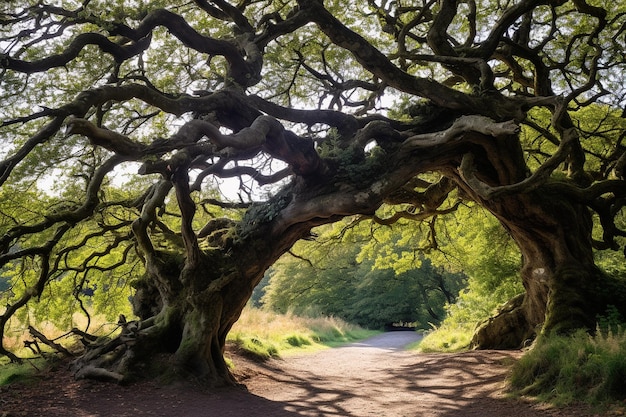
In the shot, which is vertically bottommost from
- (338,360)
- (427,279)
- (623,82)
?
(338,360)

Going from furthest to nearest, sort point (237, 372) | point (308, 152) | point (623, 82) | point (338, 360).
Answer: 1. point (338, 360)
2. point (623, 82)
3. point (237, 372)
4. point (308, 152)

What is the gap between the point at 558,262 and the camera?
30.9 feet

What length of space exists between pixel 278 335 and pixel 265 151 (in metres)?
10.7

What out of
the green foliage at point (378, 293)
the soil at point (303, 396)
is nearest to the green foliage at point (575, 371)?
the soil at point (303, 396)

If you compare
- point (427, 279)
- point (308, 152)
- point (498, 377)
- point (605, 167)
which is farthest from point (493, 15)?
point (427, 279)

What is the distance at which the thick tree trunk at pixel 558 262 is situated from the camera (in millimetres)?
8633

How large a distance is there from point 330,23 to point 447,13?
8.26ft

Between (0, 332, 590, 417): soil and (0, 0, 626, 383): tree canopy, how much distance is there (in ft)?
1.80

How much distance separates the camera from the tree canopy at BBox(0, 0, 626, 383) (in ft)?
23.7

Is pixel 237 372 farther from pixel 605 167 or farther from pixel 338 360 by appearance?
pixel 605 167

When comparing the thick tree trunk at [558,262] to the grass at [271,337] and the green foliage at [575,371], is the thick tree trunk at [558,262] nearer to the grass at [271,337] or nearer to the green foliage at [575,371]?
the green foliage at [575,371]

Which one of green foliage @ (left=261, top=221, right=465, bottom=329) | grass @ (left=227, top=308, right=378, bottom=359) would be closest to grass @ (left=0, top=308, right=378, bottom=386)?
grass @ (left=227, top=308, right=378, bottom=359)

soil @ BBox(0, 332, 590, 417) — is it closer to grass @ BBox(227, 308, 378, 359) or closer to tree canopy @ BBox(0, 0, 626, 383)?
tree canopy @ BBox(0, 0, 626, 383)

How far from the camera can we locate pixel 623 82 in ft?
35.9
